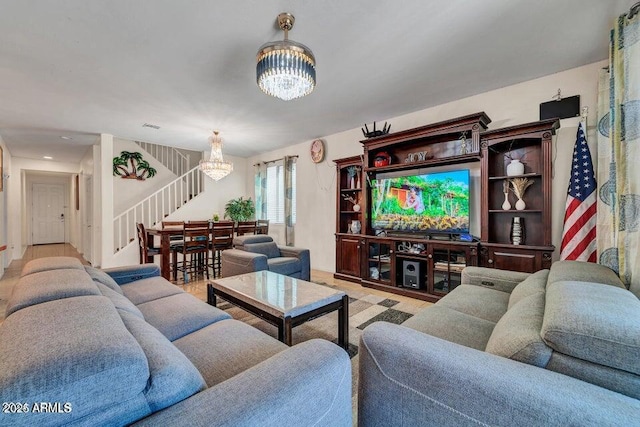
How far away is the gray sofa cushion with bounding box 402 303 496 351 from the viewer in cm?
140

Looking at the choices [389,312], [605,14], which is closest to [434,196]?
[389,312]

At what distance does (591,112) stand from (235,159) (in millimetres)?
6450

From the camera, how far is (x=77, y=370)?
Result: 568 mm

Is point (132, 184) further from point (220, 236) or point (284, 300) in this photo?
point (284, 300)

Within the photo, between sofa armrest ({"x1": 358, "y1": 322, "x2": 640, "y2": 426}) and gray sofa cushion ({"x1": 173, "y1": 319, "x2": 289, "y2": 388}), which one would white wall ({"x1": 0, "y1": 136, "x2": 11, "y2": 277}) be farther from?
sofa armrest ({"x1": 358, "y1": 322, "x2": 640, "y2": 426})

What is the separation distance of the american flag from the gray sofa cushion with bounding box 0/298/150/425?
3.39m

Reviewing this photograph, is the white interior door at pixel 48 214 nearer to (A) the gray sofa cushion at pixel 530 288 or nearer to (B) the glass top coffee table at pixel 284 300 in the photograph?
(B) the glass top coffee table at pixel 284 300

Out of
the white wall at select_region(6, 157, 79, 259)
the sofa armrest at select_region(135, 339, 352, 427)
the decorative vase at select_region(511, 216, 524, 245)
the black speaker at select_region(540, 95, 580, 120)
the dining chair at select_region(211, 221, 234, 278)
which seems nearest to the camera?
the sofa armrest at select_region(135, 339, 352, 427)

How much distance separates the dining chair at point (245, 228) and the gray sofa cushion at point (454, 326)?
3874mm

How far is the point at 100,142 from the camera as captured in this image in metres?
5.02

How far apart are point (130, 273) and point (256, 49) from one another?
2312 mm

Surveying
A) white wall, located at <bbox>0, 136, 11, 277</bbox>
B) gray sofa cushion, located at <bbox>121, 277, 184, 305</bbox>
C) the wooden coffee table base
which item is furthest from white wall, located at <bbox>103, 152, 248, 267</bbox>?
the wooden coffee table base

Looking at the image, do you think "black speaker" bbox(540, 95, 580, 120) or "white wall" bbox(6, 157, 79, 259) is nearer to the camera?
"black speaker" bbox(540, 95, 580, 120)

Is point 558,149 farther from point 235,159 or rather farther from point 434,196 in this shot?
point 235,159
